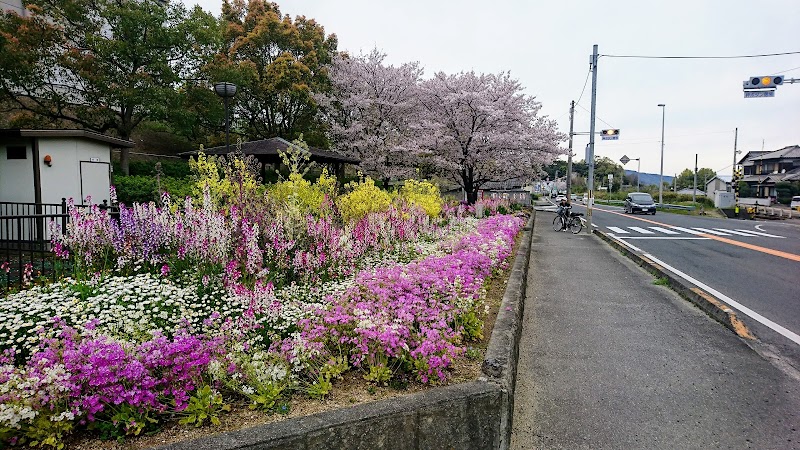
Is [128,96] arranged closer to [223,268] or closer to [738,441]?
[223,268]

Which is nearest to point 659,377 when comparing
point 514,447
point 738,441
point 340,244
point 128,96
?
point 738,441

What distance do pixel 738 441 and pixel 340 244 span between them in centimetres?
444

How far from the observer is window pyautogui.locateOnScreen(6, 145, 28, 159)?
1075 centimetres

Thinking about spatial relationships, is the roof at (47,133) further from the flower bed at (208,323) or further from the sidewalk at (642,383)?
the sidewalk at (642,383)

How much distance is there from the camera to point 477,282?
5.04 meters

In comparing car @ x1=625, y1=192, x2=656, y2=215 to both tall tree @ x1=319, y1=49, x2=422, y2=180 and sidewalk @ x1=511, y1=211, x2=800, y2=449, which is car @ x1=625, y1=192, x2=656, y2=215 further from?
sidewalk @ x1=511, y1=211, x2=800, y2=449

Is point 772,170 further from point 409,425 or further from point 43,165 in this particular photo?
point 43,165

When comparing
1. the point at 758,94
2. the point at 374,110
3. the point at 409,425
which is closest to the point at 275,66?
the point at 374,110

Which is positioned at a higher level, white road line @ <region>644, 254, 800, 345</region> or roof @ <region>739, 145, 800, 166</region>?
roof @ <region>739, 145, 800, 166</region>

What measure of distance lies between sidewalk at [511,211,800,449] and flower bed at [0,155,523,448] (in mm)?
845

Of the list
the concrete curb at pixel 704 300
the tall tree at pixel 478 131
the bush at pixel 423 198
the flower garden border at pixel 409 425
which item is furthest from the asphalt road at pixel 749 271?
the tall tree at pixel 478 131

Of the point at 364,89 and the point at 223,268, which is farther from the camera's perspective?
the point at 364,89

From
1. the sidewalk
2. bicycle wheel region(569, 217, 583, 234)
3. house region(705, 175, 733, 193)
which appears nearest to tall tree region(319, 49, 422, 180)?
bicycle wheel region(569, 217, 583, 234)

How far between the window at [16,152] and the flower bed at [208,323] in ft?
22.8
